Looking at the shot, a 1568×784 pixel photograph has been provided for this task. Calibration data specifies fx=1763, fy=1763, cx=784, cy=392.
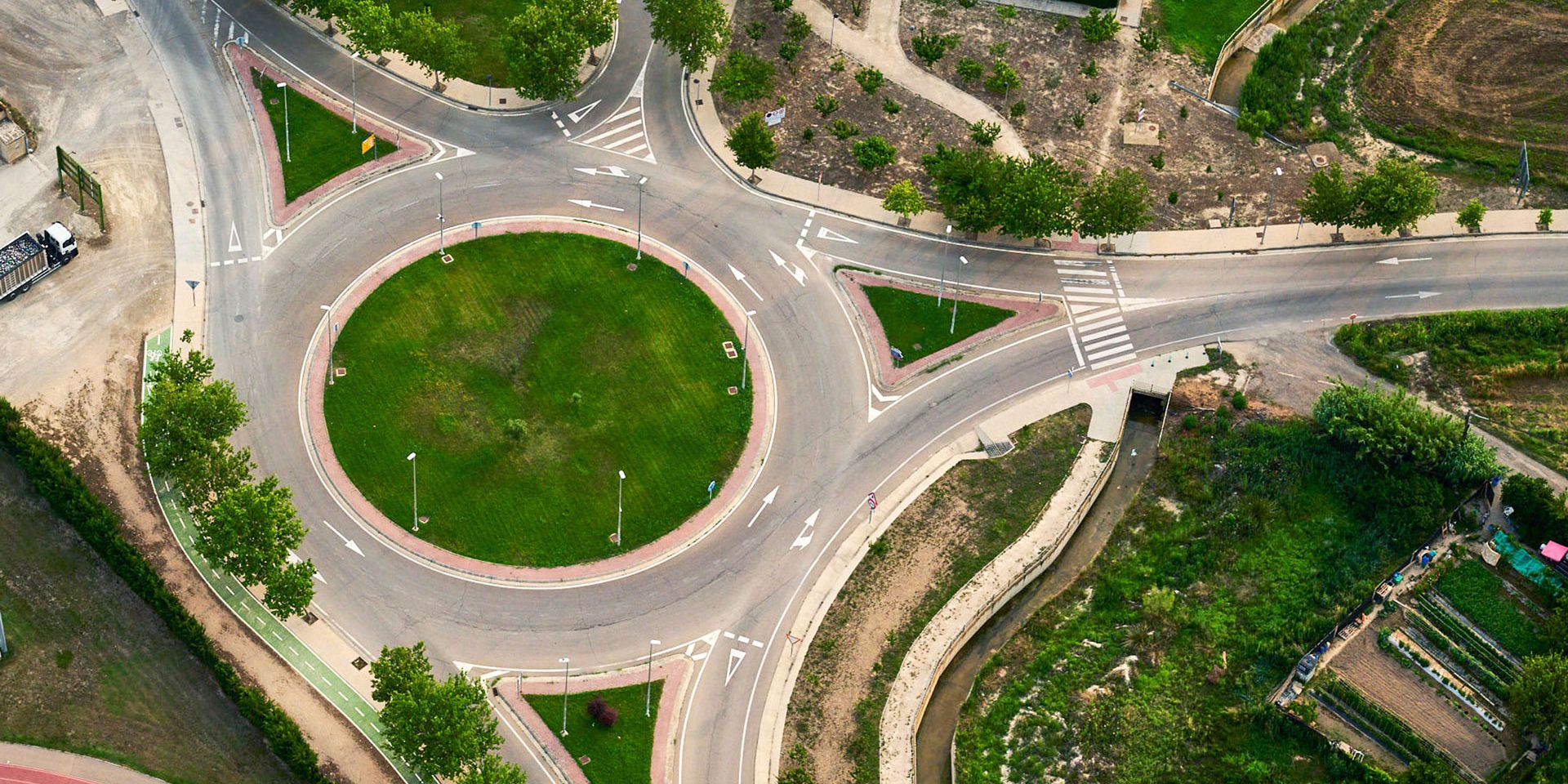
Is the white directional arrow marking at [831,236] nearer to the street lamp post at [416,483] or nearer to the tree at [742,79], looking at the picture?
the tree at [742,79]

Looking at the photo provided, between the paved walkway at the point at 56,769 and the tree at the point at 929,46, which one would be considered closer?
the paved walkway at the point at 56,769

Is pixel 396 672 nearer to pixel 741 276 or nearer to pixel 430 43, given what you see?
pixel 741 276

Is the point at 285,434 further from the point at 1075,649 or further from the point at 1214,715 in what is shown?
the point at 1214,715

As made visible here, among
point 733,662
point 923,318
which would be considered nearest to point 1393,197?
point 923,318

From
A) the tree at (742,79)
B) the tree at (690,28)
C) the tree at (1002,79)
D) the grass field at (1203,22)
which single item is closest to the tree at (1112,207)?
the tree at (1002,79)

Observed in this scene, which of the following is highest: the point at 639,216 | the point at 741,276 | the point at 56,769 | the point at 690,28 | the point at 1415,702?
the point at 690,28

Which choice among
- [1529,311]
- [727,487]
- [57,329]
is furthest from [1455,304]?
[57,329]
